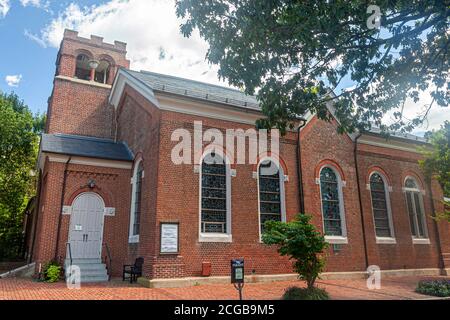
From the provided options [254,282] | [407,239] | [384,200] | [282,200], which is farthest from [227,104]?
[407,239]

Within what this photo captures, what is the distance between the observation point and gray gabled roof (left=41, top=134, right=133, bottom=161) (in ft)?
52.5

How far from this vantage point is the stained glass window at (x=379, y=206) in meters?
18.7

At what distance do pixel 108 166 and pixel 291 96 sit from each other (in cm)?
962

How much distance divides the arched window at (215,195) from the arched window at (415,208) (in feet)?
36.2

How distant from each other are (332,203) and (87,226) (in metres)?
11.3

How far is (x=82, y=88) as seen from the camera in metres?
21.9

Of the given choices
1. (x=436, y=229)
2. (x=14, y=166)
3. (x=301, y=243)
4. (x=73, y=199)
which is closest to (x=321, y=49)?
(x=301, y=243)

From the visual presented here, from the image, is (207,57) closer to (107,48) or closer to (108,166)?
(108,166)

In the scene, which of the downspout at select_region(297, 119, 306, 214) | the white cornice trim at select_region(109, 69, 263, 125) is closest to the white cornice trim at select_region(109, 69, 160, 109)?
the white cornice trim at select_region(109, 69, 263, 125)

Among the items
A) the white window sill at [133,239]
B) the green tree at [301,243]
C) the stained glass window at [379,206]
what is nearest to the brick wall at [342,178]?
the stained glass window at [379,206]

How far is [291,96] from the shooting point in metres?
10.6

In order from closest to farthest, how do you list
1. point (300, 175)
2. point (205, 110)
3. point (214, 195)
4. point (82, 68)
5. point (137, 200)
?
point (214, 195), point (205, 110), point (137, 200), point (300, 175), point (82, 68)

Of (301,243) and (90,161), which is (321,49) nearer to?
(301,243)

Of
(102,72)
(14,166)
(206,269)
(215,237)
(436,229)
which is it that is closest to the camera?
(206,269)
